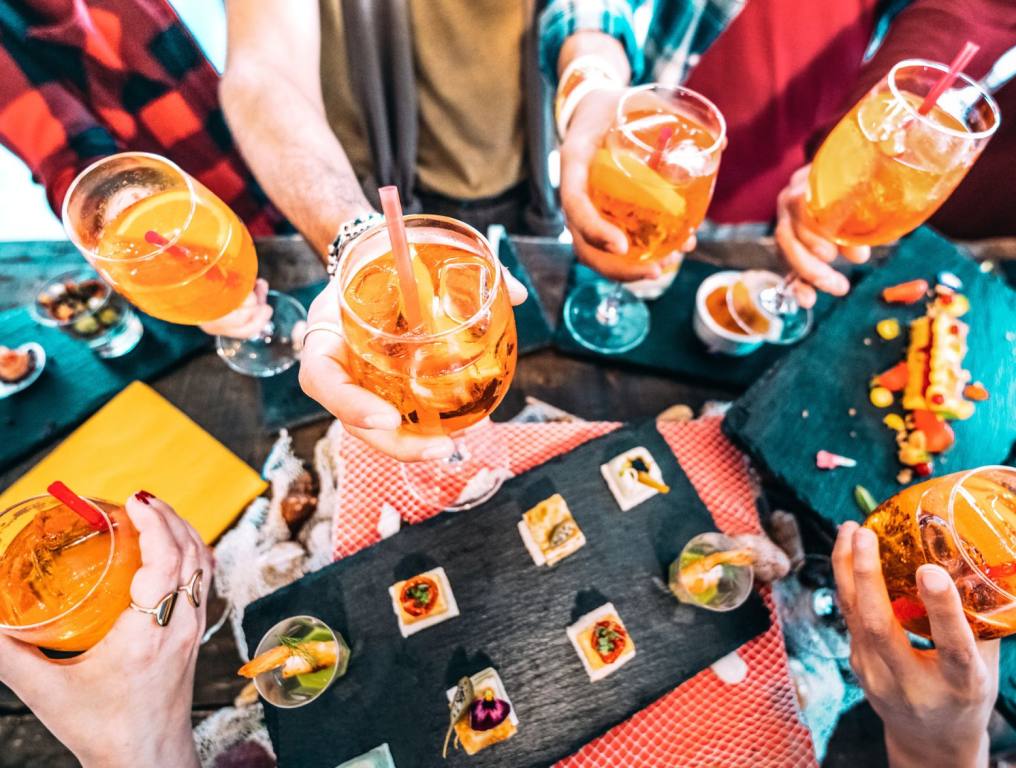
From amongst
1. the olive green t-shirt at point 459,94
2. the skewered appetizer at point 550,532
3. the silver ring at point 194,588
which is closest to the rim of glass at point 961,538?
the skewered appetizer at point 550,532

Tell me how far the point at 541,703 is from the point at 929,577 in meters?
0.71

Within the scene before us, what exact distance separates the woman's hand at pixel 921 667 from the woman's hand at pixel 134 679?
117cm

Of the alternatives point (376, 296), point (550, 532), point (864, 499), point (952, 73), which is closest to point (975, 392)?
point (864, 499)

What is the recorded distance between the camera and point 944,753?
1008mm

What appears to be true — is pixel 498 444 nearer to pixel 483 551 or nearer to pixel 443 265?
pixel 483 551

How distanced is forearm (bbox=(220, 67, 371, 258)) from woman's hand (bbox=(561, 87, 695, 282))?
524 millimetres

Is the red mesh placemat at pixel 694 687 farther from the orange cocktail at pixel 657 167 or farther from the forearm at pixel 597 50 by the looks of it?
the forearm at pixel 597 50

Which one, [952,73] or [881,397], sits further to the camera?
[881,397]

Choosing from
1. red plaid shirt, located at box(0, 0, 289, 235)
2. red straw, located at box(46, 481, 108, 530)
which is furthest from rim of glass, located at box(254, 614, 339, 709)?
red plaid shirt, located at box(0, 0, 289, 235)

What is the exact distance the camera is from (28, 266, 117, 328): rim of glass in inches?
60.5

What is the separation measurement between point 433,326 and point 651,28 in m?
1.94

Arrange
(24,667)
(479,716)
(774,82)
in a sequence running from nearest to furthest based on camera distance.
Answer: (24,667) → (479,716) → (774,82)

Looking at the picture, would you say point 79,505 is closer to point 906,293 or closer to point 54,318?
point 54,318

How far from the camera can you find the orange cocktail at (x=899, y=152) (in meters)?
1.14
